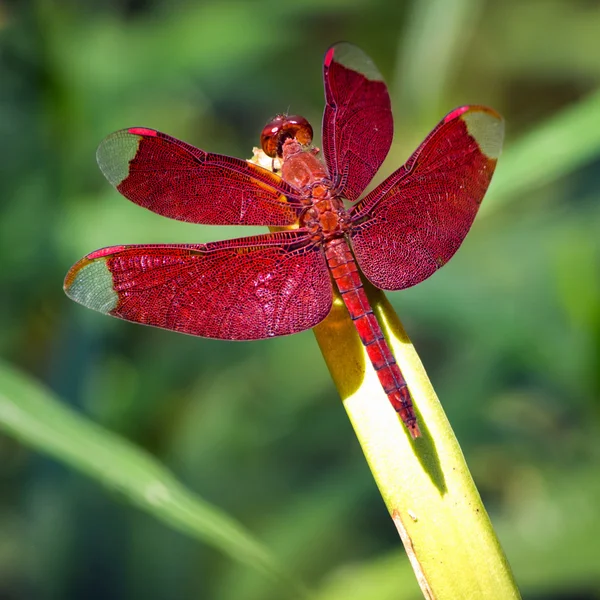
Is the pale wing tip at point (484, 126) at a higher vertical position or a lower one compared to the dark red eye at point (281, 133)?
lower

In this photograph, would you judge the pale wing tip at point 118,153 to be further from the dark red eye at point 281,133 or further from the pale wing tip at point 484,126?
the pale wing tip at point 484,126

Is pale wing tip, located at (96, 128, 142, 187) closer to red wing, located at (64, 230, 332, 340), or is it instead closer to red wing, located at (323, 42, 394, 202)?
red wing, located at (64, 230, 332, 340)

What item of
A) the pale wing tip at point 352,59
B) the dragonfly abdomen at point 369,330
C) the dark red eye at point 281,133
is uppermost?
the pale wing tip at point 352,59

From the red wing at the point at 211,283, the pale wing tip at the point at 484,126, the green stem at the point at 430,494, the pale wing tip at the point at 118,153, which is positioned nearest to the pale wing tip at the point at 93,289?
the red wing at the point at 211,283

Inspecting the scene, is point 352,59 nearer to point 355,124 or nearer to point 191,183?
point 355,124

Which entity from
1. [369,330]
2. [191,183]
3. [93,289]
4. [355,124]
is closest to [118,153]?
[191,183]

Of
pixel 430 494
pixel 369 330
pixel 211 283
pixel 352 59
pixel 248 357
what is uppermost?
pixel 248 357
